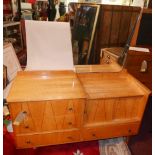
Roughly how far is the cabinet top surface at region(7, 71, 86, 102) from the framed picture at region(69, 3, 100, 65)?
33 centimetres

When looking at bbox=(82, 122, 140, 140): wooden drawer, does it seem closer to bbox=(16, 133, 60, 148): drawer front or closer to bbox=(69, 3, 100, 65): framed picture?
bbox=(16, 133, 60, 148): drawer front

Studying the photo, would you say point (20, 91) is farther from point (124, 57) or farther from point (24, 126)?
point (124, 57)

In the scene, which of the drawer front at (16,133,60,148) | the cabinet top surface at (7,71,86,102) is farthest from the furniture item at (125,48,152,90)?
the drawer front at (16,133,60,148)

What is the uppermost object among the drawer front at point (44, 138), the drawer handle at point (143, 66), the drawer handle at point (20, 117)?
the drawer handle at point (143, 66)

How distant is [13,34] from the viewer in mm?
1595

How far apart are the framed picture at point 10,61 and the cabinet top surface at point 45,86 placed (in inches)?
10.8

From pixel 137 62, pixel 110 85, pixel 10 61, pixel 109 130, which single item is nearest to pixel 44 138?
pixel 109 130

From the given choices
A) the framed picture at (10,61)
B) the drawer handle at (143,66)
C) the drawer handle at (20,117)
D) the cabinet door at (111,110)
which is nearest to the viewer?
the drawer handle at (20,117)

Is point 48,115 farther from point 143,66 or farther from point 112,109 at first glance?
point 143,66

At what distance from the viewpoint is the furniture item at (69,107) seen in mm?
799

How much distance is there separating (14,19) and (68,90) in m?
0.99

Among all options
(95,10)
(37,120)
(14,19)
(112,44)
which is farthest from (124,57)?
(14,19)

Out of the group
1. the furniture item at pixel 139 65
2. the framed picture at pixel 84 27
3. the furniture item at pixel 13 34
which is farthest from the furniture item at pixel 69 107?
the furniture item at pixel 13 34

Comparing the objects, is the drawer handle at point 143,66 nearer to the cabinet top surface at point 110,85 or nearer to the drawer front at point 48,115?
the cabinet top surface at point 110,85
